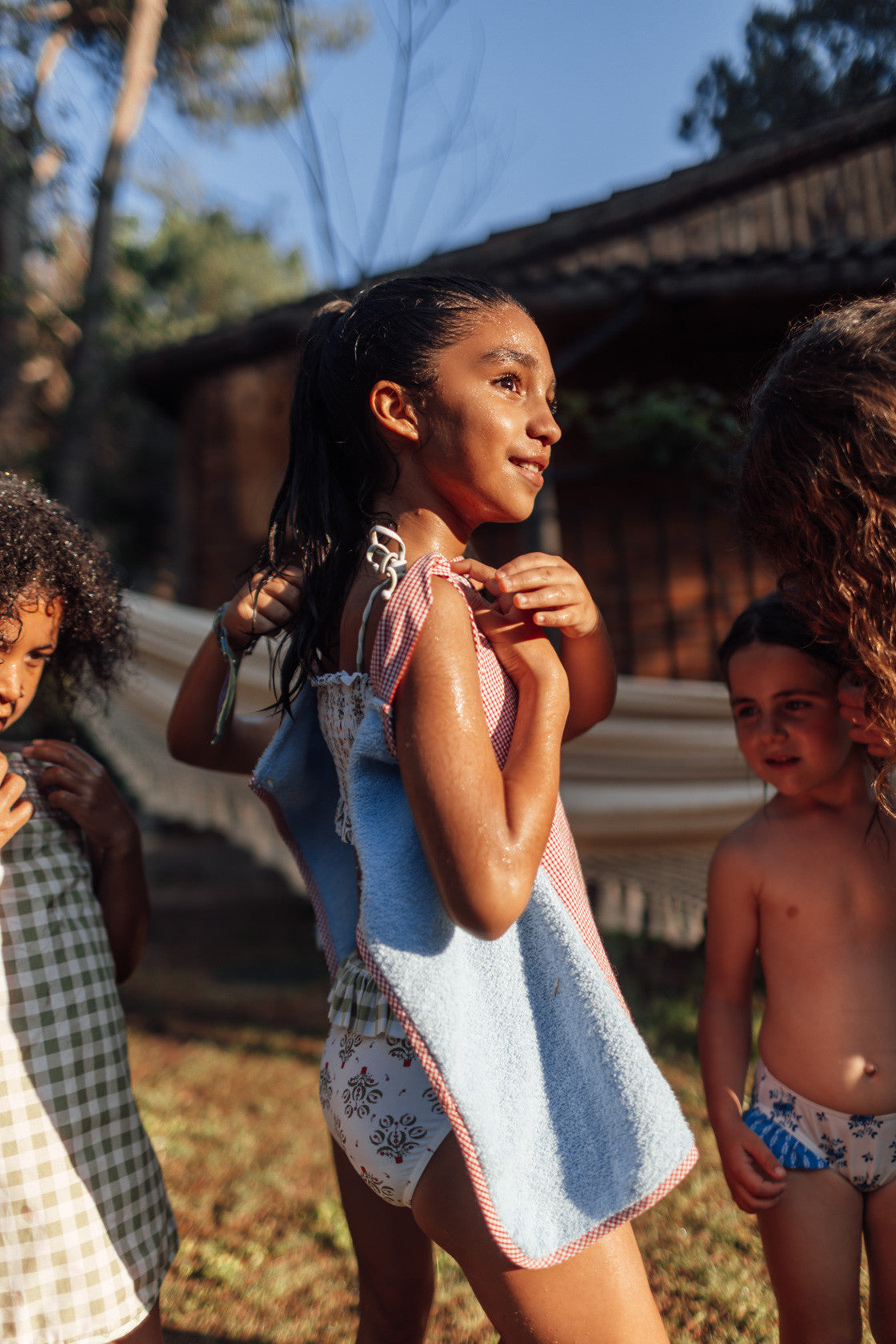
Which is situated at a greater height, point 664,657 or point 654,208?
point 654,208

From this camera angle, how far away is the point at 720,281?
441 cm

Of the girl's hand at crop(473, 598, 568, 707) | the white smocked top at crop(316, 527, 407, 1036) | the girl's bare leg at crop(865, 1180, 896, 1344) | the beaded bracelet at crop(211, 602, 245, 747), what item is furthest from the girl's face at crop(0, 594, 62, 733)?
the girl's bare leg at crop(865, 1180, 896, 1344)

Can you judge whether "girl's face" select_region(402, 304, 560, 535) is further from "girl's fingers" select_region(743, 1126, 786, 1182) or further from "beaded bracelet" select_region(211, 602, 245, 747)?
"girl's fingers" select_region(743, 1126, 786, 1182)

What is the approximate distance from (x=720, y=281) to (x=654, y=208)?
1711 millimetres

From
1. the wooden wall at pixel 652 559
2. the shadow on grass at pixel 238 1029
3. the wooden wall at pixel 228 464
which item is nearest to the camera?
the shadow on grass at pixel 238 1029

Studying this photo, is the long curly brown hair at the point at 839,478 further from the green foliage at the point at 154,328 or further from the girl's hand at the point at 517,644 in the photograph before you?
the green foliage at the point at 154,328

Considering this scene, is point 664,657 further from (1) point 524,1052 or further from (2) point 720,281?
(1) point 524,1052

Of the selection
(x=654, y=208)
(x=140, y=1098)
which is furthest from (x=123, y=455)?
(x=140, y=1098)

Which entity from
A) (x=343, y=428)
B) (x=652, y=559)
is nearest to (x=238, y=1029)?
(x=343, y=428)

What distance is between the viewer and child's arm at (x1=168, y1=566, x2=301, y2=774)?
1.23m

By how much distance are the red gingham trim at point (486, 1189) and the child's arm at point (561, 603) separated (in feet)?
1.28

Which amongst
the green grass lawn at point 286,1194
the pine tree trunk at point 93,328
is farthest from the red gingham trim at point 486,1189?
the pine tree trunk at point 93,328

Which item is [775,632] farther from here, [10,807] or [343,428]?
[10,807]

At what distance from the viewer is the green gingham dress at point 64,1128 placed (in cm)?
116
